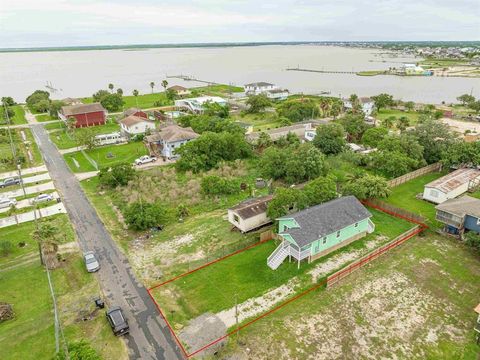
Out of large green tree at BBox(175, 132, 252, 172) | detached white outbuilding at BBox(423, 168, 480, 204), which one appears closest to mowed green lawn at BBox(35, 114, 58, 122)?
large green tree at BBox(175, 132, 252, 172)

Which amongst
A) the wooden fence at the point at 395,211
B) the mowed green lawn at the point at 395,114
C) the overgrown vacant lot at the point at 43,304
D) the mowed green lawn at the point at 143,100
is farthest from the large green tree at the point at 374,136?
the mowed green lawn at the point at 143,100

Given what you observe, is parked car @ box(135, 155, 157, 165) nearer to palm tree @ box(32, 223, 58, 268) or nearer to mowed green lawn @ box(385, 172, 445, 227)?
palm tree @ box(32, 223, 58, 268)

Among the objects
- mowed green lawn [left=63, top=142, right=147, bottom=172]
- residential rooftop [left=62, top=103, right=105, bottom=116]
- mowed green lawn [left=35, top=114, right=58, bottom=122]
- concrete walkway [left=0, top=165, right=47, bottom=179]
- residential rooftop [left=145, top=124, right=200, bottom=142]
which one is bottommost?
concrete walkway [left=0, top=165, right=47, bottom=179]

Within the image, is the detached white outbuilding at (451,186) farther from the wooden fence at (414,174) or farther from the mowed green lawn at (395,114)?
the mowed green lawn at (395,114)

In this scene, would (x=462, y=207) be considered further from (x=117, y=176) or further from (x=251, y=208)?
(x=117, y=176)

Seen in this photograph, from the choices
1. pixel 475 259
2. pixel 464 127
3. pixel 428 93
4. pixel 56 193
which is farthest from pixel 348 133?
pixel 428 93
